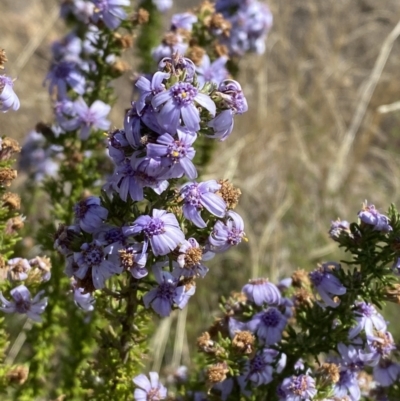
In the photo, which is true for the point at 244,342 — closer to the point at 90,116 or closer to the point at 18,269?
the point at 18,269

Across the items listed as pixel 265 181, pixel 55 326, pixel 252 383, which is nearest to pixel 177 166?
pixel 252 383

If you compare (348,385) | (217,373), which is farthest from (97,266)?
(348,385)

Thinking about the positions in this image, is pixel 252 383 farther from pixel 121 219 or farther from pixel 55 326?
pixel 55 326

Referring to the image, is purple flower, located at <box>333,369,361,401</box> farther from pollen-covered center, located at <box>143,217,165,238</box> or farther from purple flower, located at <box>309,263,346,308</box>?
pollen-covered center, located at <box>143,217,165,238</box>

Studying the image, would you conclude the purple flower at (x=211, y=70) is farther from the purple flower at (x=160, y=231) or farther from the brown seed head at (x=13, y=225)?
the purple flower at (x=160, y=231)

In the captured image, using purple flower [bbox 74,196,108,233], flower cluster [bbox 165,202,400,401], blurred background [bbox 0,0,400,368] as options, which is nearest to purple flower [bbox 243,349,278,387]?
flower cluster [bbox 165,202,400,401]

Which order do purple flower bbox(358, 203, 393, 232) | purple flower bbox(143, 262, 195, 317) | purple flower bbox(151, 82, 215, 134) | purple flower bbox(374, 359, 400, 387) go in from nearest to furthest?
purple flower bbox(151, 82, 215, 134)
purple flower bbox(143, 262, 195, 317)
purple flower bbox(358, 203, 393, 232)
purple flower bbox(374, 359, 400, 387)
